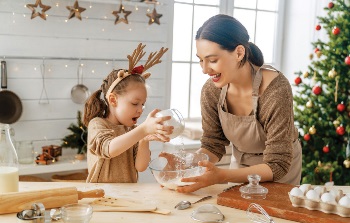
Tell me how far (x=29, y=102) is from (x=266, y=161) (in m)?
2.23

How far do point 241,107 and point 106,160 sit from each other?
0.70 meters

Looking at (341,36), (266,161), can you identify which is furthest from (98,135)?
(341,36)

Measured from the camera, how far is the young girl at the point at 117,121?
6.82ft

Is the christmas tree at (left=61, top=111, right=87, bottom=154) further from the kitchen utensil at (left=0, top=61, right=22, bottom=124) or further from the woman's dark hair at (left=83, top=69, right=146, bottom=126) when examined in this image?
the woman's dark hair at (left=83, top=69, right=146, bottom=126)

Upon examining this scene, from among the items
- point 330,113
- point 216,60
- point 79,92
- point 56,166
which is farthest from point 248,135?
point 330,113

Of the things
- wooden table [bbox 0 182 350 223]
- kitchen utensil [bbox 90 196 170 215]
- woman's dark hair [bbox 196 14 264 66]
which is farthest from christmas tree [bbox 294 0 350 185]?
kitchen utensil [bbox 90 196 170 215]

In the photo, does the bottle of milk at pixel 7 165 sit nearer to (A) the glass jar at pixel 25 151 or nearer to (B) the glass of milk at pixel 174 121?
(B) the glass of milk at pixel 174 121

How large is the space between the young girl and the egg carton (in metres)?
0.70

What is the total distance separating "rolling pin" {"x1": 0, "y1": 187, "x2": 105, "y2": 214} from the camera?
1521 millimetres

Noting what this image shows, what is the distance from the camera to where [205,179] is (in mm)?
1820

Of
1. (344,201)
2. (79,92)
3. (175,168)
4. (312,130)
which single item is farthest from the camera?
(312,130)

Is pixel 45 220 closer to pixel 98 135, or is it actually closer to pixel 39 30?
pixel 98 135

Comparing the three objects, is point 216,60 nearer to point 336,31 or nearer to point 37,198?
point 37,198

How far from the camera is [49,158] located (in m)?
3.51
